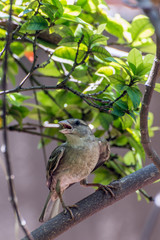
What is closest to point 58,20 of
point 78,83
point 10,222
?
point 78,83

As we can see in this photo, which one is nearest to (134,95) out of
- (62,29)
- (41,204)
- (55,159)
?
(62,29)

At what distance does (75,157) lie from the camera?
5.07ft

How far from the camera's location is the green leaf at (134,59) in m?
1.22

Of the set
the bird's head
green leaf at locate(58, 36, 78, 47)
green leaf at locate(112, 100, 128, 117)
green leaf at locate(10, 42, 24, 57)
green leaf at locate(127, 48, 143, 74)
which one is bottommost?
green leaf at locate(112, 100, 128, 117)

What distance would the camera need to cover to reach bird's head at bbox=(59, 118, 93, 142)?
5.14ft

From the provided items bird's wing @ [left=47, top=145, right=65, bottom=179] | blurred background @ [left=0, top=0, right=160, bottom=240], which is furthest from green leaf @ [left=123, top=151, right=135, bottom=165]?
blurred background @ [left=0, top=0, right=160, bottom=240]

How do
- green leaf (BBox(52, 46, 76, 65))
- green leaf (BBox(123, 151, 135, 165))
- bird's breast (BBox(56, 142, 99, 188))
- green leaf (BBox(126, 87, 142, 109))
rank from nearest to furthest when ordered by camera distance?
green leaf (BBox(126, 87, 142, 109)) < green leaf (BBox(52, 46, 76, 65)) < bird's breast (BBox(56, 142, 99, 188)) < green leaf (BBox(123, 151, 135, 165))

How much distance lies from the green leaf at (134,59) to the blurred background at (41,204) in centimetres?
176

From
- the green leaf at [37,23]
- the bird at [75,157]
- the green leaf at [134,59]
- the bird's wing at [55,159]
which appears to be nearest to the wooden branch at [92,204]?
the bird at [75,157]

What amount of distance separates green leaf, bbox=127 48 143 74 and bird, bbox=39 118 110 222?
441 mm

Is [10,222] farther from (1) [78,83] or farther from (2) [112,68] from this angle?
(2) [112,68]

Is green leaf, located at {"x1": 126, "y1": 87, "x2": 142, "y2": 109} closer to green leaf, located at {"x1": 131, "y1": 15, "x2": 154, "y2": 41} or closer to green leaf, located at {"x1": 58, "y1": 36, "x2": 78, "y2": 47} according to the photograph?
green leaf, located at {"x1": 58, "y1": 36, "x2": 78, "y2": 47}

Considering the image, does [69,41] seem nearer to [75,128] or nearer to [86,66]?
[86,66]

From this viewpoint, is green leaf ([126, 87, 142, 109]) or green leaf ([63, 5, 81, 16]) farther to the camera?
green leaf ([63, 5, 81, 16])
